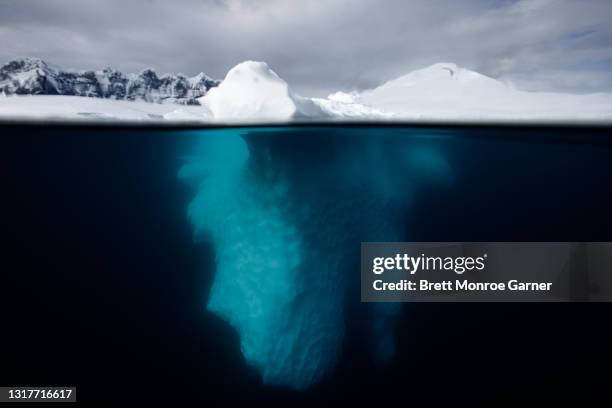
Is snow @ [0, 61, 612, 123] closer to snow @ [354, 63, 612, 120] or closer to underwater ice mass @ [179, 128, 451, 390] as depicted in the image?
snow @ [354, 63, 612, 120]

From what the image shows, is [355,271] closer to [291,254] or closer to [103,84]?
[291,254]

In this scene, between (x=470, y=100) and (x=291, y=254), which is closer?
(x=291, y=254)

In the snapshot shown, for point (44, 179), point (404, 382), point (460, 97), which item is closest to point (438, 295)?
point (404, 382)

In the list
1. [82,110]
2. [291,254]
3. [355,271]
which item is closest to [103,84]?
[82,110]

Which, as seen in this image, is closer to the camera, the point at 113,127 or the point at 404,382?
the point at 404,382

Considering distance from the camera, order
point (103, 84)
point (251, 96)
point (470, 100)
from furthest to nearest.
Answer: point (470, 100)
point (103, 84)
point (251, 96)

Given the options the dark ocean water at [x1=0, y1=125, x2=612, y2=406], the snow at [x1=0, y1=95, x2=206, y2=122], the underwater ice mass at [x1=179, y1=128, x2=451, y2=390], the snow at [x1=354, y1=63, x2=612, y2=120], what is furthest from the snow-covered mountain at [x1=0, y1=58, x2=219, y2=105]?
the snow at [x1=354, y1=63, x2=612, y2=120]

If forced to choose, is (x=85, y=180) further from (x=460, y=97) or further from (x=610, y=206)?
(x=610, y=206)

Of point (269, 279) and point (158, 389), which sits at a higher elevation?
point (269, 279)
